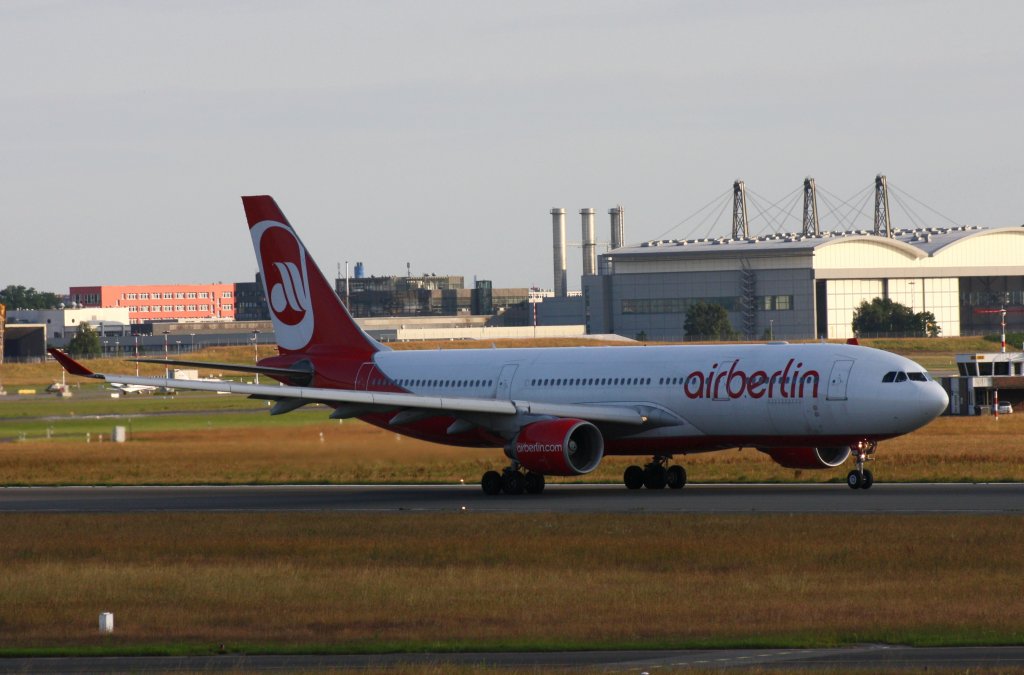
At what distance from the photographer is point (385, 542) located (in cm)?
3369

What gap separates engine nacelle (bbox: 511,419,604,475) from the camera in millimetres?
45000

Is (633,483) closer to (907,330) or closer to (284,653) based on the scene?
(284,653)

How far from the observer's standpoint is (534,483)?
Answer: 4756 cm

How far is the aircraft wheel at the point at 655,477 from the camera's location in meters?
48.2

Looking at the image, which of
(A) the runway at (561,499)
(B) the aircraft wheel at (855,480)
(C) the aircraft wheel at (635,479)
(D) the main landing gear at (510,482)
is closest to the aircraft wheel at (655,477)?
(C) the aircraft wheel at (635,479)

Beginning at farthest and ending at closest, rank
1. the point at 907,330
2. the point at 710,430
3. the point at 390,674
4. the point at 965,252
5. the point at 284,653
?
the point at 965,252 → the point at 907,330 → the point at 710,430 → the point at 284,653 → the point at 390,674

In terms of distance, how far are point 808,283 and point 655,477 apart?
141 meters

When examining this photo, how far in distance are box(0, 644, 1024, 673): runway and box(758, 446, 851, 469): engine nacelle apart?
26.9 meters

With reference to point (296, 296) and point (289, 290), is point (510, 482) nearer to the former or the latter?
point (296, 296)

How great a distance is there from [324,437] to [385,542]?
23.2 m

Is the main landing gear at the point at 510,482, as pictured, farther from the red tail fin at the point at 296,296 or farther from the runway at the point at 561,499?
the red tail fin at the point at 296,296

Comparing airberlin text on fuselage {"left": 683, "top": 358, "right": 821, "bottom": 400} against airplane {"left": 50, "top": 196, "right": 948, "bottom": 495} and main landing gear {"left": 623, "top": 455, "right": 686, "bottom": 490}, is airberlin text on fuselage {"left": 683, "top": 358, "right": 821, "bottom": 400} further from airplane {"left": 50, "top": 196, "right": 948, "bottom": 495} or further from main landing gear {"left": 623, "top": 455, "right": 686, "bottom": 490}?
main landing gear {"left": 623, "top": 455, "right": 686, "bottom": 490}

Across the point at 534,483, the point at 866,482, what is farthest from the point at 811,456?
the point at 534,483

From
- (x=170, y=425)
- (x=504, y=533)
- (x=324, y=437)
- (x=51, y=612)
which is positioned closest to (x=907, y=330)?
(x=170, y=425)
